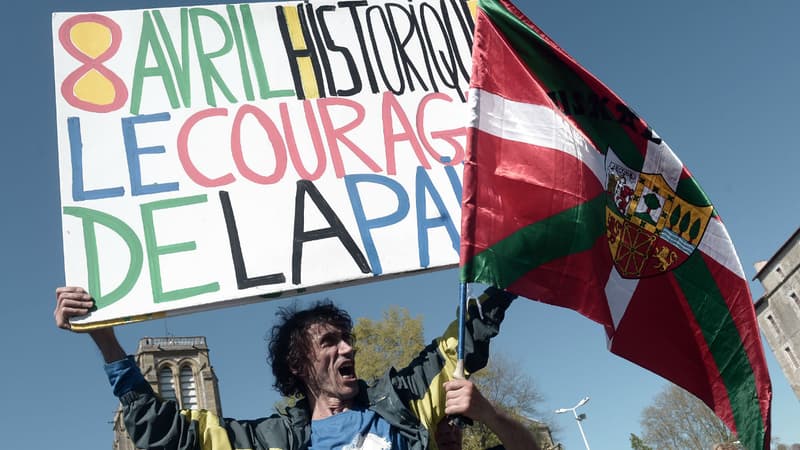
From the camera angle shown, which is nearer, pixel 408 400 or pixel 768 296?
pixel 408 400

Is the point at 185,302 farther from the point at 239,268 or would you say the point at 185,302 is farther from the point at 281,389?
the point at 281,389

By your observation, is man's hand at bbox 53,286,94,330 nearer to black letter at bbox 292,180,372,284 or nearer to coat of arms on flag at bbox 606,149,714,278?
black letter at bbox 292,180,372,284

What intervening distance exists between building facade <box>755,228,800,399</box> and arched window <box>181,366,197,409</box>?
30.7m

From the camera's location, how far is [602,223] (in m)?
3.43

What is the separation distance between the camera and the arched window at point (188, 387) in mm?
43644

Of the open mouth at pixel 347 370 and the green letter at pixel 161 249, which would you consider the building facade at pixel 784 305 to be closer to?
the open mouth at pixel 347 370

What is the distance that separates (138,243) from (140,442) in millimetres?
737

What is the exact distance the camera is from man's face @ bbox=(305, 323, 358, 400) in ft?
10.0

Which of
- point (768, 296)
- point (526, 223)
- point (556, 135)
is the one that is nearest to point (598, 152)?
point (556, 135)

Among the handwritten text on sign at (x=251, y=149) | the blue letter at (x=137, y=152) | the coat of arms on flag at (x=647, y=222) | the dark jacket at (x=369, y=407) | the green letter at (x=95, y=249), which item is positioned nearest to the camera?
the dark jacket at (x=369, y=407)

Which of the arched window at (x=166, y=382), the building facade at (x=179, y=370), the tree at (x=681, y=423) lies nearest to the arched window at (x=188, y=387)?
the building facade at (x=179, y=370)

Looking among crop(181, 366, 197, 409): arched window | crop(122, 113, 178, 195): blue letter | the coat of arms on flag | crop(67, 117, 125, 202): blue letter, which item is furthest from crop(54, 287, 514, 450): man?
crop(181, 366, 197, 409): arched window

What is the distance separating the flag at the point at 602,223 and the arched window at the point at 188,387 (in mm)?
42676

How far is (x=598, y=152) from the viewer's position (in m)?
3.58
